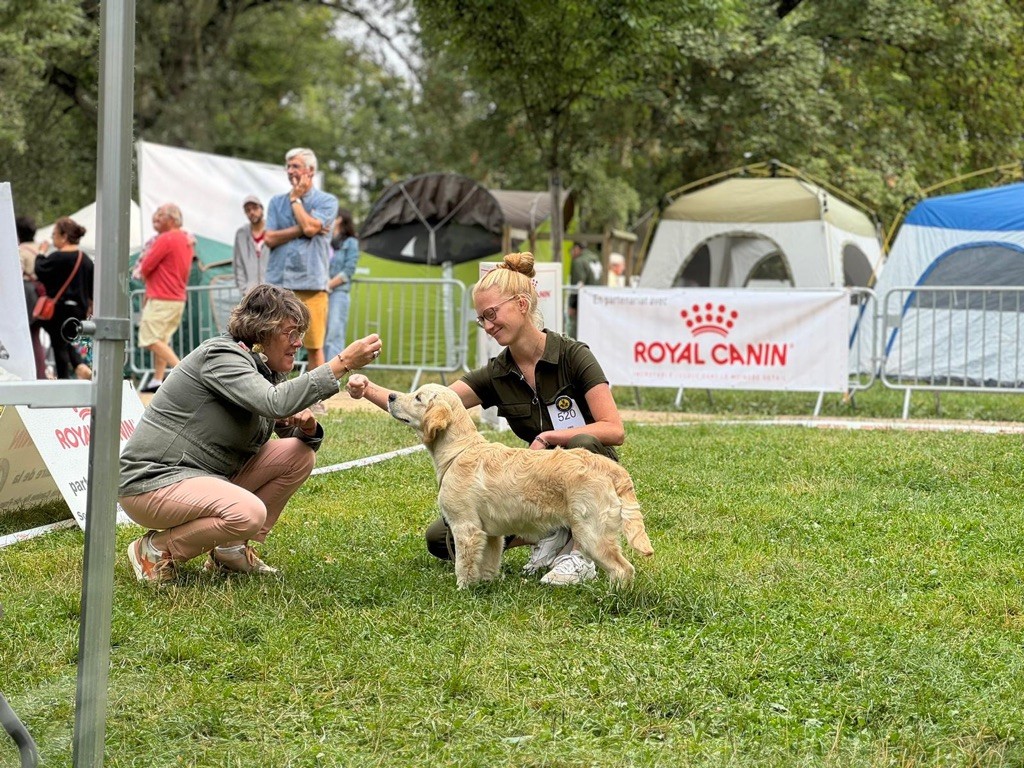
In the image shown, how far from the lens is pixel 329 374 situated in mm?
4469

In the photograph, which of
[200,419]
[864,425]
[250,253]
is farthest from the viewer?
[250,253]

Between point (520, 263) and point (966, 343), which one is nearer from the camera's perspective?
point (520, 263)

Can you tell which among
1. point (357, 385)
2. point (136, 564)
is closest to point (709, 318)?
point (357, 385)

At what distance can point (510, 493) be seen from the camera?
4777 mm

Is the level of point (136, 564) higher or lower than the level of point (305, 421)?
lower

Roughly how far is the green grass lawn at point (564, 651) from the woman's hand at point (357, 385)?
79cm

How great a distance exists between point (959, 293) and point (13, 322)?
30.8 feet

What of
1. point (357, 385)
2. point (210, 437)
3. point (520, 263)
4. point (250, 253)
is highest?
point (250, 253)

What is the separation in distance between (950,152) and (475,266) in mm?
13286

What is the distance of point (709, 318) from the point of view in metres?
11.6

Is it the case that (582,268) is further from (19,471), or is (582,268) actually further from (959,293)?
(19,471)

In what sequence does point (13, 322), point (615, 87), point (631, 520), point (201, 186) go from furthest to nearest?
point (201, 186) < point (615, 87) < point (13, 322) < point (631, 520)

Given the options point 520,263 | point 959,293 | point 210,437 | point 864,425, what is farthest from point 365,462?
point 959,293

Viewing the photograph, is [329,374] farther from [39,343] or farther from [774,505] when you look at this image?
[39,343]
